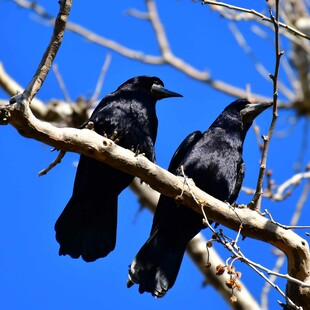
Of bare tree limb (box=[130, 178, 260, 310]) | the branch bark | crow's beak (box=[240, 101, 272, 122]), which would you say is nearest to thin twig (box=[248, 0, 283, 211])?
the branch bark

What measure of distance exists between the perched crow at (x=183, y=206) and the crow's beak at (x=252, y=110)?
0.32 meters

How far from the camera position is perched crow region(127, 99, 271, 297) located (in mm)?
5715

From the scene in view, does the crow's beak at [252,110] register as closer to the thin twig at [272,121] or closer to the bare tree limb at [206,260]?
the bare tree limb at [206,260]

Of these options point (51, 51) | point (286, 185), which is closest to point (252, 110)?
point (286, 185)

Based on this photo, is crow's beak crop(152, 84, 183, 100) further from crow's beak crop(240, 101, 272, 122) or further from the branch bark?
the branch bark

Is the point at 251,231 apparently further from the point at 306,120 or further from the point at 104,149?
the point at 306,120

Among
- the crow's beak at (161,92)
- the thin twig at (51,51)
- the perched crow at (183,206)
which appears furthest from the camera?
the crow's beak at (161,92)

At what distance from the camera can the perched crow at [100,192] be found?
226 inches

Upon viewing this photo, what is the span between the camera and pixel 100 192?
5.82 meters

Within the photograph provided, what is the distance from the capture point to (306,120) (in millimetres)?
8594

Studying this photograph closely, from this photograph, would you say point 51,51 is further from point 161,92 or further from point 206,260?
point 206,260

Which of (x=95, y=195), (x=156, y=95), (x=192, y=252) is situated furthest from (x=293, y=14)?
(x=95, y=195)

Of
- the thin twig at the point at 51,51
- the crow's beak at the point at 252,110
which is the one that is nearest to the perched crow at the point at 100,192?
the crow's beak at the point at 252,110

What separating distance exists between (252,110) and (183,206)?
1368 mm
